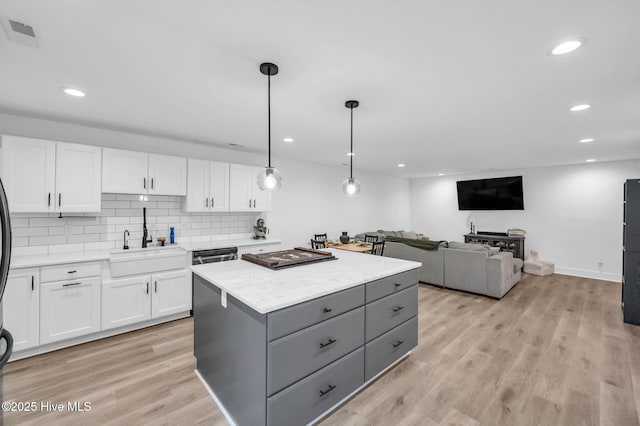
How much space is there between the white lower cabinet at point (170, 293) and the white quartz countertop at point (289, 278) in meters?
1.47

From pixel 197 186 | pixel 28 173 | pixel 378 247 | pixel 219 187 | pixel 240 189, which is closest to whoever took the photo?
pixel 28 173

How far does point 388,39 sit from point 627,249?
429 cm

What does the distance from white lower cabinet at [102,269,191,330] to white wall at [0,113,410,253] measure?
179cm

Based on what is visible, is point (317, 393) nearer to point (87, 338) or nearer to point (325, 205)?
point (87, 338)

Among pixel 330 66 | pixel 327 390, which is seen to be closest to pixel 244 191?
pixel 330 66

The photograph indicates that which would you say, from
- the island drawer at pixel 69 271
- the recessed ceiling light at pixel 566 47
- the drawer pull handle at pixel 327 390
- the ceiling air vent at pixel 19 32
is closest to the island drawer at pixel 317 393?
the drawer pull handle at pixel 327 390

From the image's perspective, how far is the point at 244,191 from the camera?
445cm

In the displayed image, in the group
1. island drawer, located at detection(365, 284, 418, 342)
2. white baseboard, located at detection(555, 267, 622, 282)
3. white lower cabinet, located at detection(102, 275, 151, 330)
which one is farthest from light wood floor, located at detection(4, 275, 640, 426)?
white baseboard, located at detection(555, 267, 622, 282)

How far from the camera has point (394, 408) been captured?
2.04 metres

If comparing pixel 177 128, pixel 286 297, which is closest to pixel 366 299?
pixel 286 297

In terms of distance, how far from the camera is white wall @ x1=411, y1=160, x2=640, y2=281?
5.55m

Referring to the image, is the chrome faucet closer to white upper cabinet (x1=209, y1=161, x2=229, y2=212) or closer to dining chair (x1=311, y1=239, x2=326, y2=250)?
white upper cabinet (x1=209, y1=161, x2=229, y2=212)

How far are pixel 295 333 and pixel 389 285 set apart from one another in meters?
1.01

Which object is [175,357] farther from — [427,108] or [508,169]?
[508,169]
